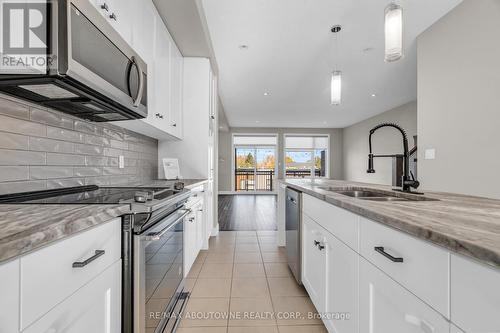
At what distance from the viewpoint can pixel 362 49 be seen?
337 cm

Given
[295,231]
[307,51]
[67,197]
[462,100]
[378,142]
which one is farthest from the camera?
[378,142]

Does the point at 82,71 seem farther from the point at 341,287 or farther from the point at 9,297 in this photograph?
the point at 341,287

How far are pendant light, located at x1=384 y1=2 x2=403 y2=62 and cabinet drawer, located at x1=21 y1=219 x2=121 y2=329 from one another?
6.24ft

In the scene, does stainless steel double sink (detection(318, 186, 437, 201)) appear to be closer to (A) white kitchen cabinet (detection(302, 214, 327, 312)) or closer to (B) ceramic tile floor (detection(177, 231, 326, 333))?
(A) white kitchen cabinet (detection(302, 214, 327, 312))

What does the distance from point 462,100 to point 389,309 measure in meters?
2.80

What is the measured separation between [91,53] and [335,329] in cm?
176

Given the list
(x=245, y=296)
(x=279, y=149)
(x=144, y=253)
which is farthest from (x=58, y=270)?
(x=279, y=149)

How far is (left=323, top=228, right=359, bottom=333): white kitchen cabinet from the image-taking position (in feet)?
3.40

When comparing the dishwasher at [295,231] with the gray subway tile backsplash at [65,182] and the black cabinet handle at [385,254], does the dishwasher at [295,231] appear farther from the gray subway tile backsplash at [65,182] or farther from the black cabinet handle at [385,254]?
the gray subway tile backsplash at [65,182]

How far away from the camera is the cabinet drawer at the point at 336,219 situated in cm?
105

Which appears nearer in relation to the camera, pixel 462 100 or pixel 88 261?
pixel 88 261

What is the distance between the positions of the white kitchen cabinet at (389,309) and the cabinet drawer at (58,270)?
95 cm

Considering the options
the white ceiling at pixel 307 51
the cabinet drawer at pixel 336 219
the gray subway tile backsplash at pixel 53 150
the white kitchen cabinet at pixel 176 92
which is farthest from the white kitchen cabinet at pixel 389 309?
the white ceiling at pixel 307 51

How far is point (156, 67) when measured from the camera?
6.56 ft
